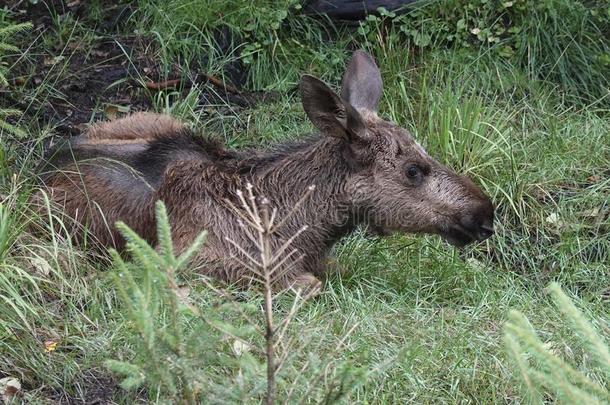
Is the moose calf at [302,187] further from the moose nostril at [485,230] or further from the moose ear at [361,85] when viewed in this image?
the moose ear at [361,85]

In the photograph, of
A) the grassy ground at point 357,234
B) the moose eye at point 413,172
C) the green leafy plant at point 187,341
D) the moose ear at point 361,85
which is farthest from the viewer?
the moose ear at point 361,85

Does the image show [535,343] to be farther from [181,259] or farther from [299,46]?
[299,46]

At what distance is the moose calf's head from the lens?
6.49m

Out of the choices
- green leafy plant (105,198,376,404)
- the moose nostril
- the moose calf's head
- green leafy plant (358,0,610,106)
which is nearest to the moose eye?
the moose calf's head

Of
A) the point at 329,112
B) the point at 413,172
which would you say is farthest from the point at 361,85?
the point at 413,172

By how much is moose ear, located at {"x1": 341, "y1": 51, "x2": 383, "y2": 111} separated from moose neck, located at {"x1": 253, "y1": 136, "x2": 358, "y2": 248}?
17.9 inches

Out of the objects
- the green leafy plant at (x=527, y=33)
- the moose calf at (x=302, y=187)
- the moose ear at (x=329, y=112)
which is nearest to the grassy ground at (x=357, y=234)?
the green leafy plant at (x=527, y=33)

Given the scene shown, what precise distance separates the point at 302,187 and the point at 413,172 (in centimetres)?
64

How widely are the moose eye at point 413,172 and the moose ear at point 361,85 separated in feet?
1.96

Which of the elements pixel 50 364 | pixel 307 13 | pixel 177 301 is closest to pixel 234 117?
pixel 307 13

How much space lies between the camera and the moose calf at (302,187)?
6.48 m

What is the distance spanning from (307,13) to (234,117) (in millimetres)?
1180

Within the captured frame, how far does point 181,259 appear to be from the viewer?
3.43 m

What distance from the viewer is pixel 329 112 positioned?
6.54 m
